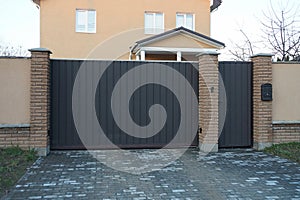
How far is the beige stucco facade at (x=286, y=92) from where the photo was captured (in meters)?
7.89

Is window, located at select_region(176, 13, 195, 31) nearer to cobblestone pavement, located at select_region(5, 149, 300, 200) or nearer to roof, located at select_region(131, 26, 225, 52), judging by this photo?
roof, located at select_region(131, 26, 225, 52)

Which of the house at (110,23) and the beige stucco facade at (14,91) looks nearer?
the beige stucco facade at (14,91)

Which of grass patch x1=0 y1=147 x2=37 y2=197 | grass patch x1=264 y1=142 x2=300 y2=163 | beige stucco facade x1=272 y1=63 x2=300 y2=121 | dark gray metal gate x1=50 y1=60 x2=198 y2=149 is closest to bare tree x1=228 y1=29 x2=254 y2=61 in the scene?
beige stucco facade x1=272 y1=63 x2=300 y2=121

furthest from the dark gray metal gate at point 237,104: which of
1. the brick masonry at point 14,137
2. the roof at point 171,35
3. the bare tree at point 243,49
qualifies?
the bare tree at point 243,49

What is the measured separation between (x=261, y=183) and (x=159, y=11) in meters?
15.0

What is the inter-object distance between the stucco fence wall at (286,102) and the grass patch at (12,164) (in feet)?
18.4

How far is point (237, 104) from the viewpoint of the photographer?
8016mm

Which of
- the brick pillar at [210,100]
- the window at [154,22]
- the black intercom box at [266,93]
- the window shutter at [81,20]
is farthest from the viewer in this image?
the window at [154,22]

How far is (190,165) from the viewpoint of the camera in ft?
20.6

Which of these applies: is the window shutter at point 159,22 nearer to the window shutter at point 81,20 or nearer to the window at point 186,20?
the window at point 186,20

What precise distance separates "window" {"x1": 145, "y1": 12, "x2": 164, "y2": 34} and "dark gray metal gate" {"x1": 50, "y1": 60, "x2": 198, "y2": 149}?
36.5 feet

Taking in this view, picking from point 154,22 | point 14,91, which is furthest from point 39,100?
point 154,22

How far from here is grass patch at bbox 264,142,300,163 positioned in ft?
23.1

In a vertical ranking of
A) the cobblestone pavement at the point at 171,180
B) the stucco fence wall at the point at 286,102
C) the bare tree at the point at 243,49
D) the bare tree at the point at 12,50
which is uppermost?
the bare tree at the point at 12,50
